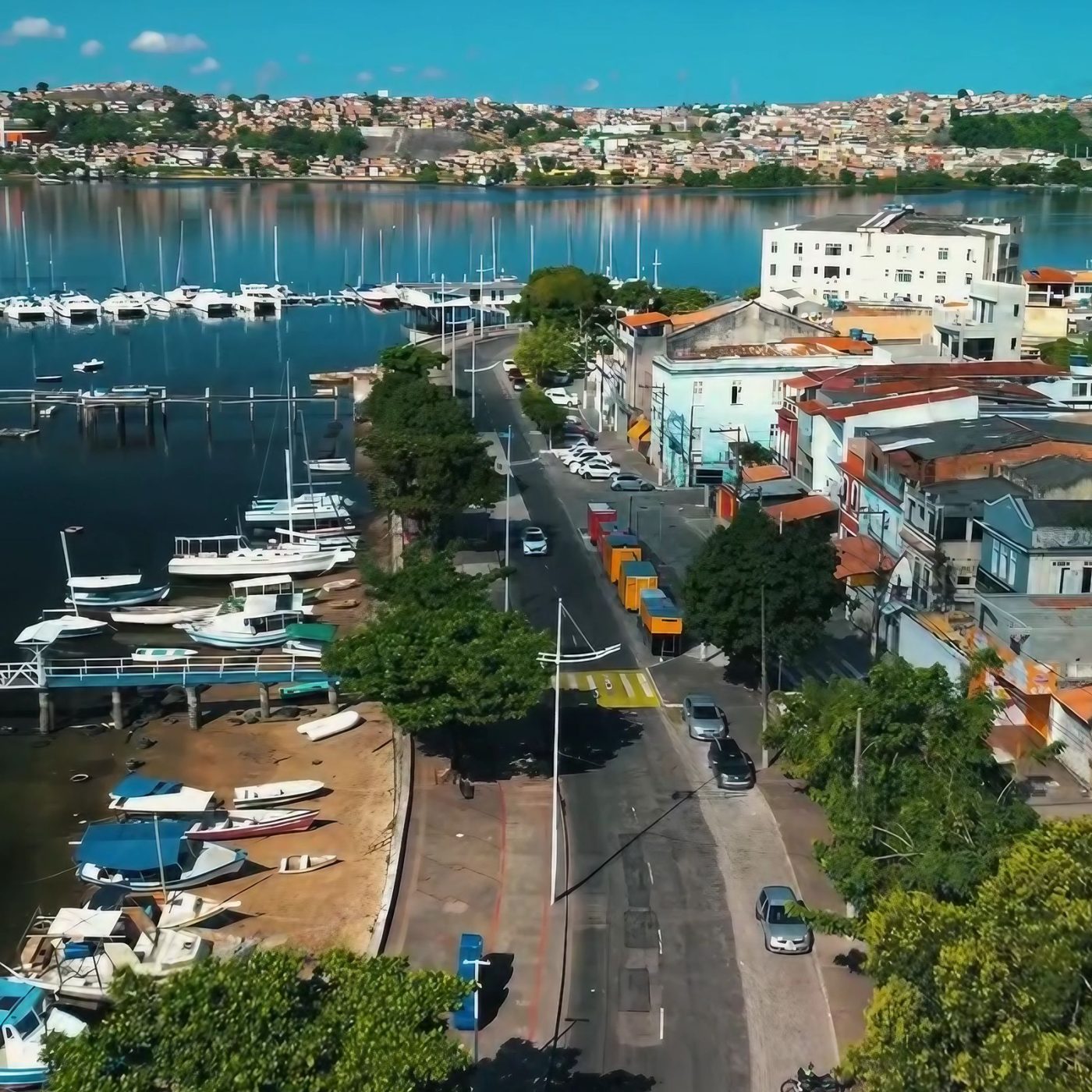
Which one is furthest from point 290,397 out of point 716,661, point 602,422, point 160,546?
point 716,661

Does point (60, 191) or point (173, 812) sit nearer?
point (173, 812)

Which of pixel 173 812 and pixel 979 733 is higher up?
pixel 979 733

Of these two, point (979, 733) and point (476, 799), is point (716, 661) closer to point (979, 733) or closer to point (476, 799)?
point (476, 799)

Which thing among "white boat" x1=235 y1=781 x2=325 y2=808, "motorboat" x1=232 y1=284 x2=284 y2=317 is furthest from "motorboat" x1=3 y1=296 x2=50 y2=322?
"white boat" x1=235 y1=781 x2=325 y2=808

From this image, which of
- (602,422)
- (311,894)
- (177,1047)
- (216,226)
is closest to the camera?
(177,1047)

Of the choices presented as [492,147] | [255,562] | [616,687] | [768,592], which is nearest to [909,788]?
[768,592]

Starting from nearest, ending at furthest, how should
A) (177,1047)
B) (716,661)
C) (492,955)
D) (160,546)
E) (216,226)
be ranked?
(177,1047) → (492,955) → (716,661) → (160,546) → (216,226)

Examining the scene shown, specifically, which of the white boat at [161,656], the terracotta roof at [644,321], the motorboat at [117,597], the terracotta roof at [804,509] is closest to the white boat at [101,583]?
the motorboat at [117,597]

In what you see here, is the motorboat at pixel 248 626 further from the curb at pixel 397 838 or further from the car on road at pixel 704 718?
the car on road at pixel 704 718
